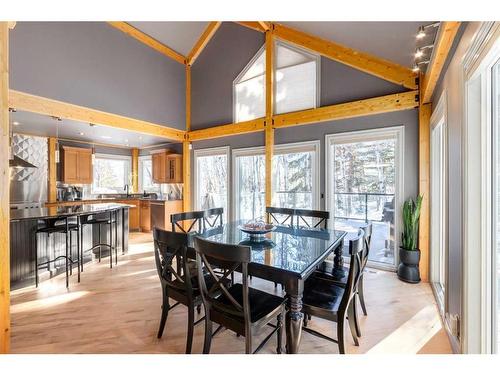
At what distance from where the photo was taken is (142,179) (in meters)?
7.23

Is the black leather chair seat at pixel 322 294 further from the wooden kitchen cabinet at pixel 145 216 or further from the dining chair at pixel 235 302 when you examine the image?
the wooden kitchen cabinet at pixel 145 216

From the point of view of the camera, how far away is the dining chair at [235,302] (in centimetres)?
141

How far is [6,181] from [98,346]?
4.69 ft

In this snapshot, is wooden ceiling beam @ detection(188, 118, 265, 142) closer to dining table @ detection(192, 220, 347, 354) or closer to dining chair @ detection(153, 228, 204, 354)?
dining table @ detection(192, 220, 347, 354)

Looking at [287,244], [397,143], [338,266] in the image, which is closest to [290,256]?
[287,244]

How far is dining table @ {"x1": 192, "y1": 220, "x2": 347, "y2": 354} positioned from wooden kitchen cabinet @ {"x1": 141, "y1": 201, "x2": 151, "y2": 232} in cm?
405

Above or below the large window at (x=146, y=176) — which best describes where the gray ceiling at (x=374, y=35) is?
above

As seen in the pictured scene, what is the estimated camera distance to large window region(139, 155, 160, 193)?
705 centimetres

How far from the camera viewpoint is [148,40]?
4801mm

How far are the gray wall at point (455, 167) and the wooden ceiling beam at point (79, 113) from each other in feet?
15.7

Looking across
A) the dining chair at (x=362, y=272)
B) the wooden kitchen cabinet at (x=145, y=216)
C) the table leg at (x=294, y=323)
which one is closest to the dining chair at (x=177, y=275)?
the table leg at (x=294, y=323)

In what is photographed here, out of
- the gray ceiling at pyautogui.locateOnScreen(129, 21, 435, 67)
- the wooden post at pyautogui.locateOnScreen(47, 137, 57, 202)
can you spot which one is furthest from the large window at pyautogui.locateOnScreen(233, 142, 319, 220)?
the wooden post at pyautogui.locateOnScreen(47, 137, 57, 202)

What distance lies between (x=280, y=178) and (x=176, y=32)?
3.84m
